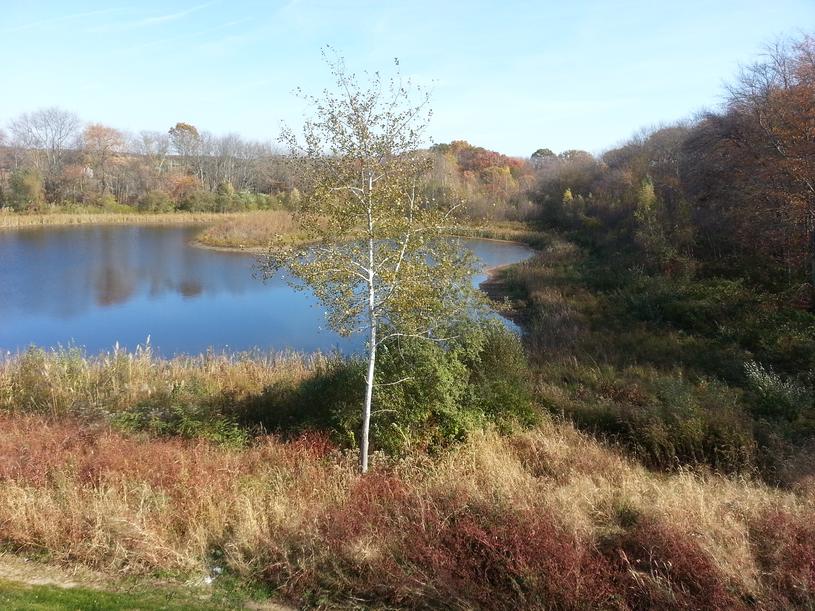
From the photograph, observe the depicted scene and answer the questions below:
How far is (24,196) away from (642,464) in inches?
2009

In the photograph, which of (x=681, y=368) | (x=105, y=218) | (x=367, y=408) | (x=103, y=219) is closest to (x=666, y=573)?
(x=367, y=408)

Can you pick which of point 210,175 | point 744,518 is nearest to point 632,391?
point 744,518

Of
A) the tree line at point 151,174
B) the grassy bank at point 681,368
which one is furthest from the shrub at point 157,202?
the grassy bank at point 681,368

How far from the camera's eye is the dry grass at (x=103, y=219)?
135 ft

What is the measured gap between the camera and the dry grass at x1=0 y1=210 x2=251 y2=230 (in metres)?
41.2

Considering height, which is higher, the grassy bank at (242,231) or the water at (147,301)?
the grassy bank at (242,231)

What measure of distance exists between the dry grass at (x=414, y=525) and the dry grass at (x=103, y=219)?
1630 inches

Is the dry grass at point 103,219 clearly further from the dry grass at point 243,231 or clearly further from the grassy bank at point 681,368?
the grassy bank at point 681,368

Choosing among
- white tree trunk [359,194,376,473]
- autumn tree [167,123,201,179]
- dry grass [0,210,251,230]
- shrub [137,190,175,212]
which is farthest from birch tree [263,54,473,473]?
autumn tree [167,123,201,179]

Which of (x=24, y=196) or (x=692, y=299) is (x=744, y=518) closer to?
(x=692, y=299)

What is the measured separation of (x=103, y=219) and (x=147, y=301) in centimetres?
3019

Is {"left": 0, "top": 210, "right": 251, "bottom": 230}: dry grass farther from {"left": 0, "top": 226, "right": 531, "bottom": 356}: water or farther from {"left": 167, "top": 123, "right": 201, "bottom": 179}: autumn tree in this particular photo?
{"left": 167, "top": 123, "right": 201, "bottom": 179}: autumn tree

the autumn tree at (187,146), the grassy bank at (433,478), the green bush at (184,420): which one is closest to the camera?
the grassy bank at (433,478)

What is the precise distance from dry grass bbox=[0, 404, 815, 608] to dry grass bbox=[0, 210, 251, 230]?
136 ft
